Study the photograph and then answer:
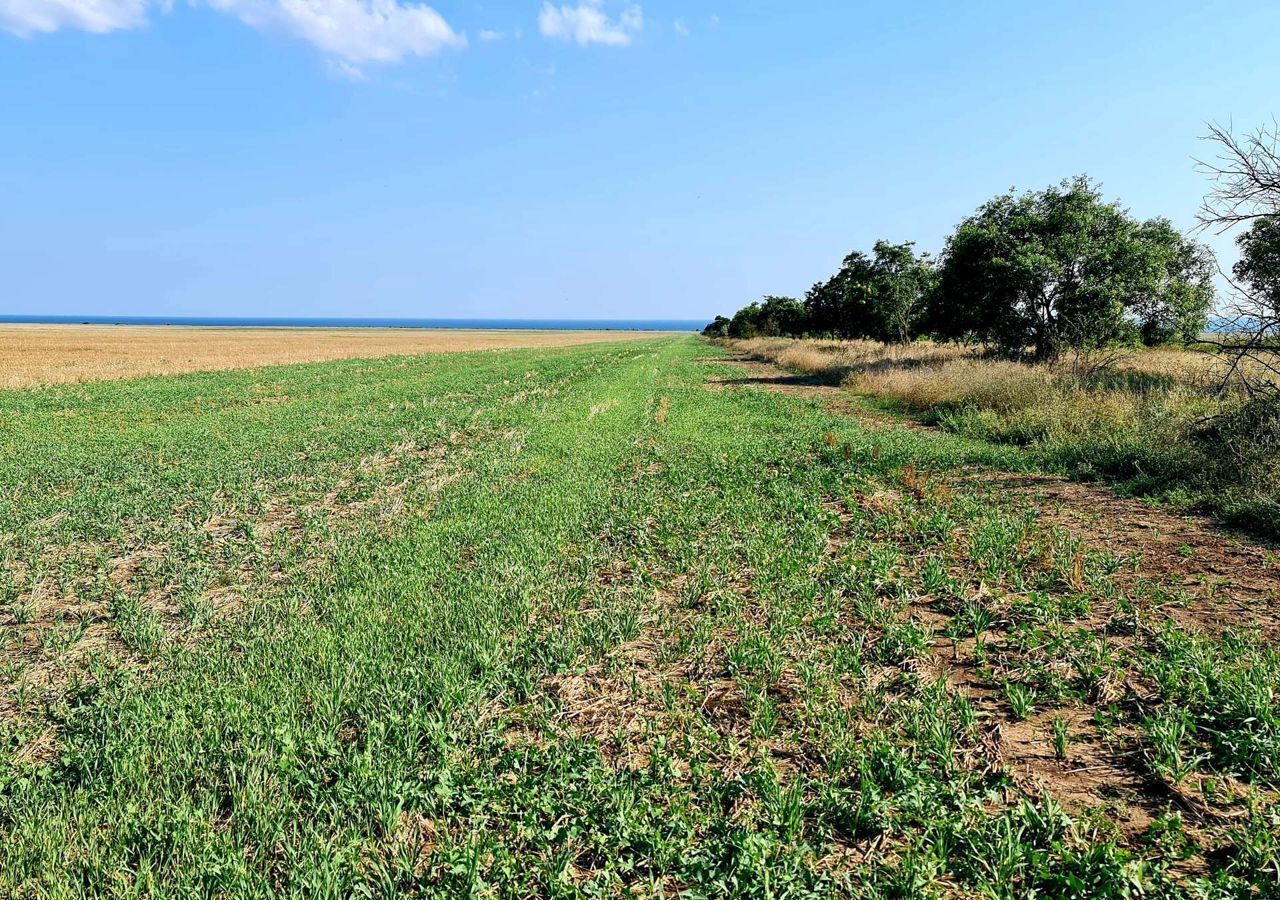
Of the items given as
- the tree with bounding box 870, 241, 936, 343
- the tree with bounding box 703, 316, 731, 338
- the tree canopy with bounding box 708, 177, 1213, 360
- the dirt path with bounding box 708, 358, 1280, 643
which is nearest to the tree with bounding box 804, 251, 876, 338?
the tree with bounding box 870, 241, 936, 343

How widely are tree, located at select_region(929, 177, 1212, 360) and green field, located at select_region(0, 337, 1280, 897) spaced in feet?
63.3

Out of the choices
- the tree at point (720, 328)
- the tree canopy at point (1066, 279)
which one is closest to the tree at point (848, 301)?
the tree canopy at point (1066, 279)

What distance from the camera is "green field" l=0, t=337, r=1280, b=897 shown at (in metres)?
3.21

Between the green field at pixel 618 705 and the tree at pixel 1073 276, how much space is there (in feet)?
63.3

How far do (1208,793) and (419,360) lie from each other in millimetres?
53619

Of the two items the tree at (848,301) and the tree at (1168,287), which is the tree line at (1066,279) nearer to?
the tree at (1168,287)

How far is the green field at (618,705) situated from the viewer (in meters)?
3.21

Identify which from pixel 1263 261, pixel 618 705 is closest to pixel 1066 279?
pixel 1263 261

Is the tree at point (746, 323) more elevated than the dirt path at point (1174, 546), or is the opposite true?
the tree at point (746, 323)

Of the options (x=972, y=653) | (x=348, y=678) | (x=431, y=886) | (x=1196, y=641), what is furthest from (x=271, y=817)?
(x=1196, y=641)

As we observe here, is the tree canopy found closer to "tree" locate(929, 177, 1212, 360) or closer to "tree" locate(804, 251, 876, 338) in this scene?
"tree" locate(929, 177, 1212, 360)

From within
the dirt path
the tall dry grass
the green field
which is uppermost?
the tall dry grass

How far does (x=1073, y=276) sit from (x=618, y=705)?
2742cm

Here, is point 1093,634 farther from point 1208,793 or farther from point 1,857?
point 1,857
